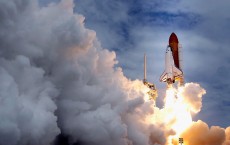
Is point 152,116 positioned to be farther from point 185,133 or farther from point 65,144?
point 65,144

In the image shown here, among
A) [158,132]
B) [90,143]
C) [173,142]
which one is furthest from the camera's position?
[173,142]

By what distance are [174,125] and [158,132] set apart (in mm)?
4623

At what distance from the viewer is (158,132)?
72.3m

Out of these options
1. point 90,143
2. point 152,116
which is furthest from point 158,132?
point 90,143

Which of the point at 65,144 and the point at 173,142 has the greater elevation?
the point at 173,142

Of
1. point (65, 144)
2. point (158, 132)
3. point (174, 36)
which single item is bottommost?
point (65, 144)

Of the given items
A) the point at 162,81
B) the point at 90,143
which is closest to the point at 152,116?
the point at 162,81

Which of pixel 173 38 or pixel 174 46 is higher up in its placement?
pixel 173 38

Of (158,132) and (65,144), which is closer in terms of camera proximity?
(65,144)

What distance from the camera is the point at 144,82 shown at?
8156 cm

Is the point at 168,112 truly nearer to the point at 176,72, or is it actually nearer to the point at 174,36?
the point at 176,72

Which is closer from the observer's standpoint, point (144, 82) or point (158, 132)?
point (158, 132)

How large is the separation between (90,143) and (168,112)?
719 inches

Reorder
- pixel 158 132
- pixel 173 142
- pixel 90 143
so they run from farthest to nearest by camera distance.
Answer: pixel 173 142 < pixel 158 132 < pixel 90 143
